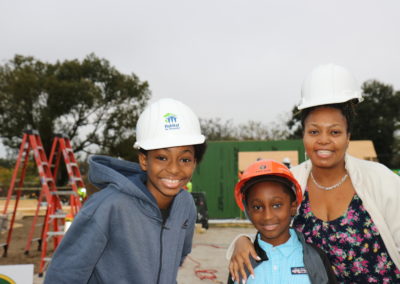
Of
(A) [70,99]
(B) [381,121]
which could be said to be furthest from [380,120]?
(A) [70,99]

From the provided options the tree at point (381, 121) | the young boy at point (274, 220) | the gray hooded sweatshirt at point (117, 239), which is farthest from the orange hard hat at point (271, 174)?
the tree at point (381, 121)

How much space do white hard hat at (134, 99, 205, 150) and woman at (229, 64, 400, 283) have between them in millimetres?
616

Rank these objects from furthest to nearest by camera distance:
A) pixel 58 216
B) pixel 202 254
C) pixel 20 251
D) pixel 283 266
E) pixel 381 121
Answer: pixel 381 121, pixel 20 251, pixel 202 254, pixel 58 216, pixel 283 266

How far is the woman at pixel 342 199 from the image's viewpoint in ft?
5.90

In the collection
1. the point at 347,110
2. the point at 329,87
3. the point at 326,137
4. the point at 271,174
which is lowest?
the point at 271,174

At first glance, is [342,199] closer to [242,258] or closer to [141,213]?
[242,258]

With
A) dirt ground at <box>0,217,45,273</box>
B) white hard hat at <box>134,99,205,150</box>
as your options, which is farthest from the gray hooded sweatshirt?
dirt ground at <box>0,217,45,273</box>

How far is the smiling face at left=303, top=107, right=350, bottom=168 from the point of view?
190 cm

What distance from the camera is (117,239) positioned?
1819 mm

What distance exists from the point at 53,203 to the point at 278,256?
199 inches

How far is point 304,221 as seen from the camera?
205 cm

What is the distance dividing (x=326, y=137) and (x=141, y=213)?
1.02 metres

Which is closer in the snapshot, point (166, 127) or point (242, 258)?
point (242, 258)

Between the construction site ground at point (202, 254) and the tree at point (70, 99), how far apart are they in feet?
55.6
